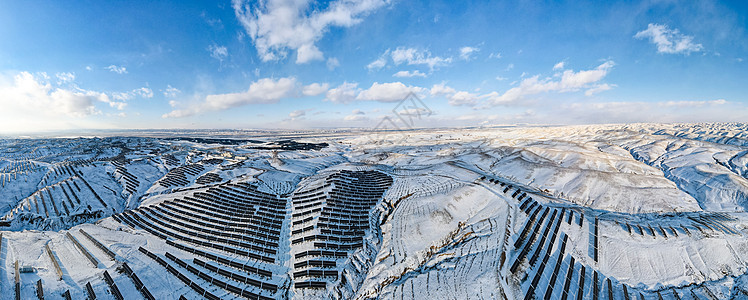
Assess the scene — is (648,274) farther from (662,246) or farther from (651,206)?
(651,206)

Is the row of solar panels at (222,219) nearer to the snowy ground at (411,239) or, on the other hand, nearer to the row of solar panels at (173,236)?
the snowy ground at (411,239)

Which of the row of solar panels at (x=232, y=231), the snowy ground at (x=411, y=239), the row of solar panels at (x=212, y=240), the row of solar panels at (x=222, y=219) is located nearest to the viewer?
the snowy ground at (x=411, y=239)

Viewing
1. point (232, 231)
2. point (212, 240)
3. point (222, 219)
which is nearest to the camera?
point (212, 240)

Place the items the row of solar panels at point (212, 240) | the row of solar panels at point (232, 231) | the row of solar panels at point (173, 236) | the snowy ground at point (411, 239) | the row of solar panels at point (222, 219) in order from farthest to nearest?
the row of solar panels at point (222, 219) → the row of solar panels at point (232, 231) → the row of solar panels at point (212, 240) → the row of solar panels at point (173, 236) → the snowy ground at point (411, 239)

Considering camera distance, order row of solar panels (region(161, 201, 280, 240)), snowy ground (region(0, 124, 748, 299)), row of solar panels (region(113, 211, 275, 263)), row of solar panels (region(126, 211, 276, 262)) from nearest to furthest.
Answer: snowy ground (region(0, 124, 748, 299)) < row of solar panels (region(113, 211, 275, 263)) < row of solar panels (region(126, 211, 276, 262)) < row of solar panels (region(161, 201, 280, 240))

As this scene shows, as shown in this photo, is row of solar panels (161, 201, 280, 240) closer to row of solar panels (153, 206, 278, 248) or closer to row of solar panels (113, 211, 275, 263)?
row of solar panels (153, 206, 278, 248)

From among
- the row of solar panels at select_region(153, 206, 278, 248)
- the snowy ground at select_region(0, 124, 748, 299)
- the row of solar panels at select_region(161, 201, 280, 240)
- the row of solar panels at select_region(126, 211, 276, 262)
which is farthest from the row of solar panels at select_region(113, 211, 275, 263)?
the row of solar panels at select_region(161, 201, 280, 240)

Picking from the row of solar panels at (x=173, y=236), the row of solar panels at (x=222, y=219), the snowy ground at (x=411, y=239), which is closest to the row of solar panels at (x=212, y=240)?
the row of solar panels at (x=173, y=236)

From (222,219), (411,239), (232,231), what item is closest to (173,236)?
(222,219)

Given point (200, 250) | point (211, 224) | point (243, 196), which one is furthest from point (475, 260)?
point (243, 196)

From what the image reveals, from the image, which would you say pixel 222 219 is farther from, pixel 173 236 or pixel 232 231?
pixel 173 236

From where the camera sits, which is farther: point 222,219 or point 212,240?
point 222,219

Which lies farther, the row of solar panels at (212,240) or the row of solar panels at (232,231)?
the row of solar panels at (232,231)
